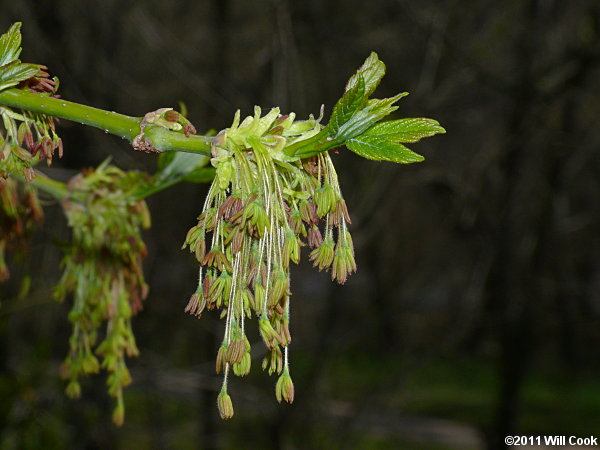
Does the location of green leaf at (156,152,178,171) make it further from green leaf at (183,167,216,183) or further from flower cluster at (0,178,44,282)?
flower cluster at (0,178,44,282)

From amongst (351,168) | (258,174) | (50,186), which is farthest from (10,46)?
(351,168)

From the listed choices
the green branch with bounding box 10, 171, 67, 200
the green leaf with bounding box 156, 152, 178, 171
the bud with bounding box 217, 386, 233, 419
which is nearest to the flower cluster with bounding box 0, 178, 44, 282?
the green branch with bounding box 10, 171, 67, 200

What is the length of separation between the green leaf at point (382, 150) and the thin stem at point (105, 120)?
0.49ft

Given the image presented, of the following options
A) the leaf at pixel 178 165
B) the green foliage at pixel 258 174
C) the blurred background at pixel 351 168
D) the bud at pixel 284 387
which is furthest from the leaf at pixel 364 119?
the blurred background at pixel 351 168

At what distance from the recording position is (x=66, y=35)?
154 inches

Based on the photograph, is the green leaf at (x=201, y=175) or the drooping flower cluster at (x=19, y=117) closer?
the drooping flower cluster at (x=19, y=117)

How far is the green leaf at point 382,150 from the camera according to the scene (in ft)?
2.02

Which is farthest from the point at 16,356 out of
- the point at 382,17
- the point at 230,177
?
the point at 230,177

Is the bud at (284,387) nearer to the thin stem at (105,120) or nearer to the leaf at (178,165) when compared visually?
the thin stem at (105,120)

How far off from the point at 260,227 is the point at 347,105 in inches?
5.8

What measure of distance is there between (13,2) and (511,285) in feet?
11.2

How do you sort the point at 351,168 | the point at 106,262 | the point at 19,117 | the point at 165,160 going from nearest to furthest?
the point at 19,117 < the point at 165,160 < the point at 106,262 < the point at 351,168

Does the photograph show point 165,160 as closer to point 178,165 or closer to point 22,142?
point 178,165

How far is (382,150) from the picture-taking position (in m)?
0.62
